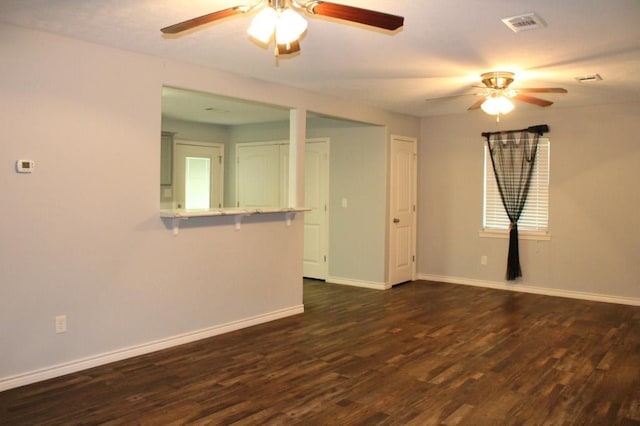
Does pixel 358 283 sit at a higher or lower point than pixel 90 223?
lower

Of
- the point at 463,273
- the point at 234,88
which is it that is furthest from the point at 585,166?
the point at 234,88

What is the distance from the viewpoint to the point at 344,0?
3043mm

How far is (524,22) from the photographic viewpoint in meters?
3.35

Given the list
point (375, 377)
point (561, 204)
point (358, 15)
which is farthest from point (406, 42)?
point (561, 204)

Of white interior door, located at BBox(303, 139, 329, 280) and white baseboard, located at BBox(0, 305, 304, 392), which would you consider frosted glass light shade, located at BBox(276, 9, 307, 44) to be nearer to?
white baseboard, located at BBox(0, 305, 304, 392)

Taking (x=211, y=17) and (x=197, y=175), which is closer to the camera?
(x=211, y=17)

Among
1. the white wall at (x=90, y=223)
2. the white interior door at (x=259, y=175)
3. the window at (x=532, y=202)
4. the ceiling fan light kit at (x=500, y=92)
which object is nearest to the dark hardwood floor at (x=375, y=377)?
the white wall at (x=90, y=223)

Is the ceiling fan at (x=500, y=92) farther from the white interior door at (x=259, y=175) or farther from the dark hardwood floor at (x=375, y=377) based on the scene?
the white interior door at (x=259, y=175)

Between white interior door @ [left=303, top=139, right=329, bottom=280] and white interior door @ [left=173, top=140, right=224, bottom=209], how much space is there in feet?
5.50

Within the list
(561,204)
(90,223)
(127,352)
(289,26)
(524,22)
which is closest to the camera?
(289,26)

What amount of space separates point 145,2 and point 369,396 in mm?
2774

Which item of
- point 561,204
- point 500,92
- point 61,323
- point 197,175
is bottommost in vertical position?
point 61,323

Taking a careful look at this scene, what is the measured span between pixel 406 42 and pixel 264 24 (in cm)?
149

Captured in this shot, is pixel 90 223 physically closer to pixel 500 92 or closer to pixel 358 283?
pixel 500 92
